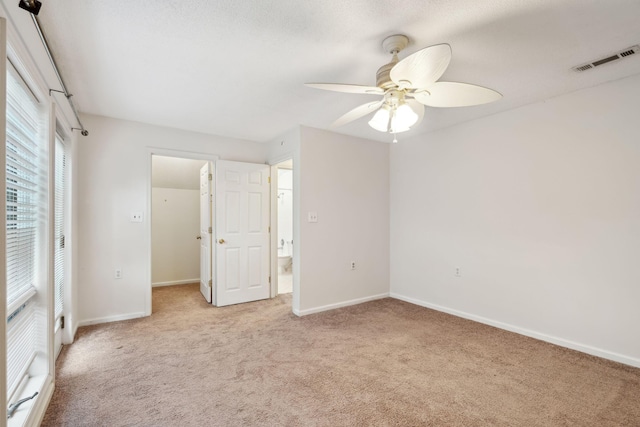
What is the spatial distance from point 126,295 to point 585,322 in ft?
15.2

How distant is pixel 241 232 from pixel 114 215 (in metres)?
1.47

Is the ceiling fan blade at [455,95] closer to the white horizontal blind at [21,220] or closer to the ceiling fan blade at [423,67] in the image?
the ceiling fan blade at [423,67]

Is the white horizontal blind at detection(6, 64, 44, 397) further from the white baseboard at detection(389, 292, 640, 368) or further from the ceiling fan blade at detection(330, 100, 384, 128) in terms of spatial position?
the white baseboard at detection(389, 292, 640, 368)

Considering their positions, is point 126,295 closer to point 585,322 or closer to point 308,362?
point 308,362

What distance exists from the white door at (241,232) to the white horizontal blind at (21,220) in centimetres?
207

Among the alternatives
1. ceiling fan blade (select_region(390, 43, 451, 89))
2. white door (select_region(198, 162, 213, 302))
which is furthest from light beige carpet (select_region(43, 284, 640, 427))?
ceiling fan blade (select_region(390, 43, 451, 89))

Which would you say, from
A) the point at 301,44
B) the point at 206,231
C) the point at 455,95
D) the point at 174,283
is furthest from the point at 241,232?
the point at 455,95

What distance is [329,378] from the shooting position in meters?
2.17

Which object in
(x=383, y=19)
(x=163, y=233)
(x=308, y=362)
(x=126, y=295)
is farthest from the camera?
(x=163, y=233)

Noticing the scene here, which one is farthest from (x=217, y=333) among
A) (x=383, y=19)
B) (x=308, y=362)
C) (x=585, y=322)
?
(x=585, y=322)

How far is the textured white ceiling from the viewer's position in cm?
162

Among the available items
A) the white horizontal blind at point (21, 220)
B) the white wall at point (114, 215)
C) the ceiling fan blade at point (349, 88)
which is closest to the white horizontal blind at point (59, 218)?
the white wall at point (114, 215)

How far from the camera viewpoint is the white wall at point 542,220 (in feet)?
7.93

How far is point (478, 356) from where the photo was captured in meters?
2.52
